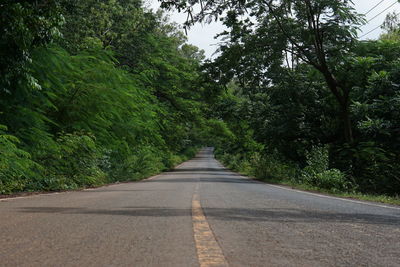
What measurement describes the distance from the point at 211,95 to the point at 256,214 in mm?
17310

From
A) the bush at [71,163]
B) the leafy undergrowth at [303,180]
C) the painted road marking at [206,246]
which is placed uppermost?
the bush at [71,163]

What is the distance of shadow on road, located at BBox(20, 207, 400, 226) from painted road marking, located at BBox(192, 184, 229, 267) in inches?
27.8

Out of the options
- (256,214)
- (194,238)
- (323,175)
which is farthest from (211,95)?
(194,238)

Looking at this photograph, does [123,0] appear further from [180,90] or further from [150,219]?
[150,219]

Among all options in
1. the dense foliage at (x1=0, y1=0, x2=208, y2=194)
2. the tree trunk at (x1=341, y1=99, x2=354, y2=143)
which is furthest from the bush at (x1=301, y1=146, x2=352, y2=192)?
the dense foliage at (x1=0, y1=0, x2=208, y2=194)

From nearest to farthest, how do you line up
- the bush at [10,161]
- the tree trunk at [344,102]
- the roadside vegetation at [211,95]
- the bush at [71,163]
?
the bush at [10,161]
the roadside vegetation at [211,95]
the bush at [71,163]
the tree trunk at [344,102]

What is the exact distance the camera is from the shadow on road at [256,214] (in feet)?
18.7

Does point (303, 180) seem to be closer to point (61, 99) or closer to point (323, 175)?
point (323, 175)

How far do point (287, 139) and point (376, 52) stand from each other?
262 inches

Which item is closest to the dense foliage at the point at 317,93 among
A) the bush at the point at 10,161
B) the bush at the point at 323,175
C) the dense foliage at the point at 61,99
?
the bush at the point at 323,175

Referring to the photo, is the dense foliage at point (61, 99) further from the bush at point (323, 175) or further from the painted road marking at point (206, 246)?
the bush at point (323, 175)

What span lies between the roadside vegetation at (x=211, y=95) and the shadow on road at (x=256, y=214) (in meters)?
3.14

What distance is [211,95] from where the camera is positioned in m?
23.2

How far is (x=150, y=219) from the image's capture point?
219 inches
